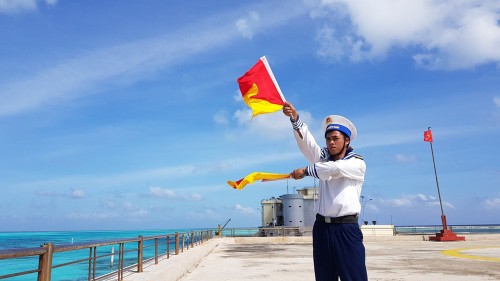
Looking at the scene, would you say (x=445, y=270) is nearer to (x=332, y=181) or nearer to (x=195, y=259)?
(x=195, y=259)

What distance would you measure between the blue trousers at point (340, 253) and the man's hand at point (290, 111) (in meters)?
0.89

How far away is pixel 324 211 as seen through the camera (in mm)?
3113

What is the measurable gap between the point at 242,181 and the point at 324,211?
0.68 meters

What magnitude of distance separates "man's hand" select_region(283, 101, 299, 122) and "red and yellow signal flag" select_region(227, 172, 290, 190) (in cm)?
49

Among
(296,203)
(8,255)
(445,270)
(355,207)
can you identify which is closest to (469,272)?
(445,270)

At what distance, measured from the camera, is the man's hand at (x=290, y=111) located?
3.32 m

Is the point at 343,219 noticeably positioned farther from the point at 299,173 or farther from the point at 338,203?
the point at 299,173

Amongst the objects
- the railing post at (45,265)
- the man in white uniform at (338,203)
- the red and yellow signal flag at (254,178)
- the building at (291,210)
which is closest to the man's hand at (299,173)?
the man in white uniform at (338,203)

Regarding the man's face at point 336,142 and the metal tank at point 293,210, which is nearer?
the man's face at point 336,142

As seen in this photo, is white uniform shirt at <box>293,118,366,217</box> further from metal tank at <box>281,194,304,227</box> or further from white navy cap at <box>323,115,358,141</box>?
metal tank at <box>281,194,304,227</box>

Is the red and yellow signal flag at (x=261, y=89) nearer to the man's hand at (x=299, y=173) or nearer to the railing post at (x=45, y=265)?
the man's hand at (x=299, y=173)

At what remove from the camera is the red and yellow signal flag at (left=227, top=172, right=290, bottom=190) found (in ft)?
10.4

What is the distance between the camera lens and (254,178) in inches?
127

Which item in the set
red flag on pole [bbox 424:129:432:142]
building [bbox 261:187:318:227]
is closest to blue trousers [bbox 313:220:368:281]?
red flag on pole [bbox 424:129:432:142]
